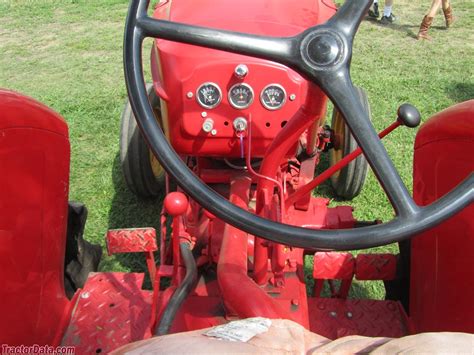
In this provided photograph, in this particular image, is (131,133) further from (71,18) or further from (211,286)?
(71,18)

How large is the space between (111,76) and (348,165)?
252 cm

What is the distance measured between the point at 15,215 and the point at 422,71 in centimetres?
367

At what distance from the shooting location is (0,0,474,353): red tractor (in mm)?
957

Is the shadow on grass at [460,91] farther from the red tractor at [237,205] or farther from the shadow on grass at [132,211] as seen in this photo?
the shadow on grass at [132,211]

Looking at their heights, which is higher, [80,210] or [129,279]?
[80,210]

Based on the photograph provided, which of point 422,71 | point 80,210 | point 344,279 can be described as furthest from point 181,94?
point 422,71

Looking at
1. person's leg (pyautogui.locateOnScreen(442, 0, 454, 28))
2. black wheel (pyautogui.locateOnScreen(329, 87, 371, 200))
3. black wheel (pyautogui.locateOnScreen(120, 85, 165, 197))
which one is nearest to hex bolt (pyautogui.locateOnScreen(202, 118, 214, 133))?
black wheel (pyautogui.locateOnScreen(120, 85, 165, 197))

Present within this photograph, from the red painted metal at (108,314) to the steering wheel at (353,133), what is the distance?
736 millimetres

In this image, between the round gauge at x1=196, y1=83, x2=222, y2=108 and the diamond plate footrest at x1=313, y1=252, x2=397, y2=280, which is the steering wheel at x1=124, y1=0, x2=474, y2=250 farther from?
the diamond plate footrest at x1=313, y1=252, x2=397, y2=280

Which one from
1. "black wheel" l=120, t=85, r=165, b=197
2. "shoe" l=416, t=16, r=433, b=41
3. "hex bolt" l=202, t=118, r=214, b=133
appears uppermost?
"shoe" l=416, t=16, r=433, b=41

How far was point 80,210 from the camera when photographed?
180cm

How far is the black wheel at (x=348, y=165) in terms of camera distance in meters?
A: 2.45

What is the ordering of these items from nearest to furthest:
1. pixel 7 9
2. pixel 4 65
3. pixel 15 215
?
pixel 15 215 → pixel 4 65 → pixel 7 9

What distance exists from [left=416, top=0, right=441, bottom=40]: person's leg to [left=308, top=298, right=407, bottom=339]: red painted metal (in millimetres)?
3719
